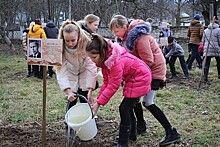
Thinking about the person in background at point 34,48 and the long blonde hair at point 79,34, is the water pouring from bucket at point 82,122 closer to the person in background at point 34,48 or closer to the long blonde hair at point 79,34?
the long blonde hair at point 79,34

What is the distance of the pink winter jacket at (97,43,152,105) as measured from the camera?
3.19 m

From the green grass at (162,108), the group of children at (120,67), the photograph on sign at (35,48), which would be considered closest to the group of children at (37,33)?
the green grass at (162,108)

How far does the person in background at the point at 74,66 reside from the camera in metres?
3.58

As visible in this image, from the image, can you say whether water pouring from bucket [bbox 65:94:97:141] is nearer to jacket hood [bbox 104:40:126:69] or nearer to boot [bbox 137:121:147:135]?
jacket hood [bbox 104:40:126:69]

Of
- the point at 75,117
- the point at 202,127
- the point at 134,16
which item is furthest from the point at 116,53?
the point at 134,16

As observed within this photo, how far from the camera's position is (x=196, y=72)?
9.62 metres

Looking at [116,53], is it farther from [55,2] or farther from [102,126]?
[55,2]

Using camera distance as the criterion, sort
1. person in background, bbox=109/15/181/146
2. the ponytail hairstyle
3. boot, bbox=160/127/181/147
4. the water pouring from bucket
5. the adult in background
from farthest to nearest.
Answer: the adult in background < boot, bbox=160/127/181/147 < person in background, bbox=109/15/181/146 < the water pouring from bucket < the ponytail hairstyle

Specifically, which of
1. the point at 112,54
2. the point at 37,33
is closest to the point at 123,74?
the point at 112,54

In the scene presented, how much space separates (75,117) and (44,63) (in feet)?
2.53

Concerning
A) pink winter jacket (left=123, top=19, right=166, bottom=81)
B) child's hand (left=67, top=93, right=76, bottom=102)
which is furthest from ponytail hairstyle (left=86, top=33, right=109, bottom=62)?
child's hand (left=67, top=93, right=76, bottom=102)

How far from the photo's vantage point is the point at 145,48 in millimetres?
3615

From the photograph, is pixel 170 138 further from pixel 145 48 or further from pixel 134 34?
pixel 134 34

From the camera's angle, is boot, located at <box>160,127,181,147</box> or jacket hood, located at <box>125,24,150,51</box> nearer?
jacket hood, located at <box>125,24,150,51</box>
